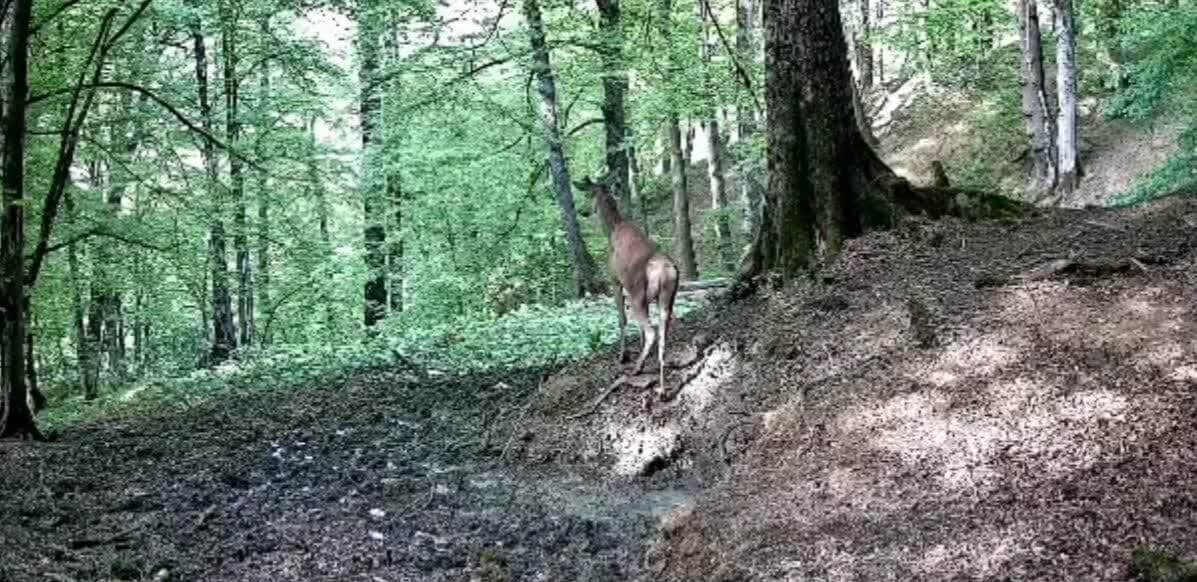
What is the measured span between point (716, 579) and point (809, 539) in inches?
19.4

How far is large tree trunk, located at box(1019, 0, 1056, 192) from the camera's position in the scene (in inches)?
832

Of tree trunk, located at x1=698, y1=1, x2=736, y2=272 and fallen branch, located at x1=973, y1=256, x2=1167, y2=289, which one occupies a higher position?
tree trunk, located at x1=698, y1=1, x2=736, y2=272

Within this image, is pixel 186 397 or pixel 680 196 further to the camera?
pixel 680 196

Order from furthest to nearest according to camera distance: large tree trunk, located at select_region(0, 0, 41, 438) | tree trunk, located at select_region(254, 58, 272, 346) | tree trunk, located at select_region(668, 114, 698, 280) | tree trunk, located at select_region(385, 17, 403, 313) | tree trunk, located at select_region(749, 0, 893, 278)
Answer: tree trunk, located at select_region(668, 114, 698, 280) < tree trunk, located at select_region(385, 17, 403, 313) < tree trunk, located at select_region(254, 58, 272, 346) < large tree trunk, located at select_region(0, 0, 41, 438) < tree trunk, located at select_region(749, 0, 893, 278)

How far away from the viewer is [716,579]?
5125mm

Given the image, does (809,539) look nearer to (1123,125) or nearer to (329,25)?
(329,25)

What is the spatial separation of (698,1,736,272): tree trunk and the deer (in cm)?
943

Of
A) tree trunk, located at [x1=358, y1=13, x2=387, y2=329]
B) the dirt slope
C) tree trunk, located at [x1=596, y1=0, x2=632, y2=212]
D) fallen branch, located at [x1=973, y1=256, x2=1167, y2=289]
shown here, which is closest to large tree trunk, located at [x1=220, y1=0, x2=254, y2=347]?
tree trunk, located at [x1=358, y1=13, x2=387, y2=329]

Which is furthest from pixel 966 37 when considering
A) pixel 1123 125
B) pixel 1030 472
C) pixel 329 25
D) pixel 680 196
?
pixel 1030 472

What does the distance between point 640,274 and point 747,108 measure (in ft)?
48.8

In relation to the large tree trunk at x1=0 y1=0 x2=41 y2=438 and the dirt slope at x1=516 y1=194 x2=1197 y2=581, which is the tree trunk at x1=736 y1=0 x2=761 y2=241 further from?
the large tree trunk at x1=0 y1=0 x2=41 y2=438

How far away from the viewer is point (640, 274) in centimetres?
885

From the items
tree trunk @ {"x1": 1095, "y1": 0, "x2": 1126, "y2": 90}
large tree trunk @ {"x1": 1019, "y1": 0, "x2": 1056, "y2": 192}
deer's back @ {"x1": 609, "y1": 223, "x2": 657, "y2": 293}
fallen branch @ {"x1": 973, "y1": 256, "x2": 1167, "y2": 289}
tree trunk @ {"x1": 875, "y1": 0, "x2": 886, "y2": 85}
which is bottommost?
fallen branch @ {"x1": 973, "y1": 256, "x2": 1167, "y2": 289}

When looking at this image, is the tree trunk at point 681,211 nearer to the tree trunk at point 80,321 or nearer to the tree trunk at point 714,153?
the tree trunk at point 714,153
